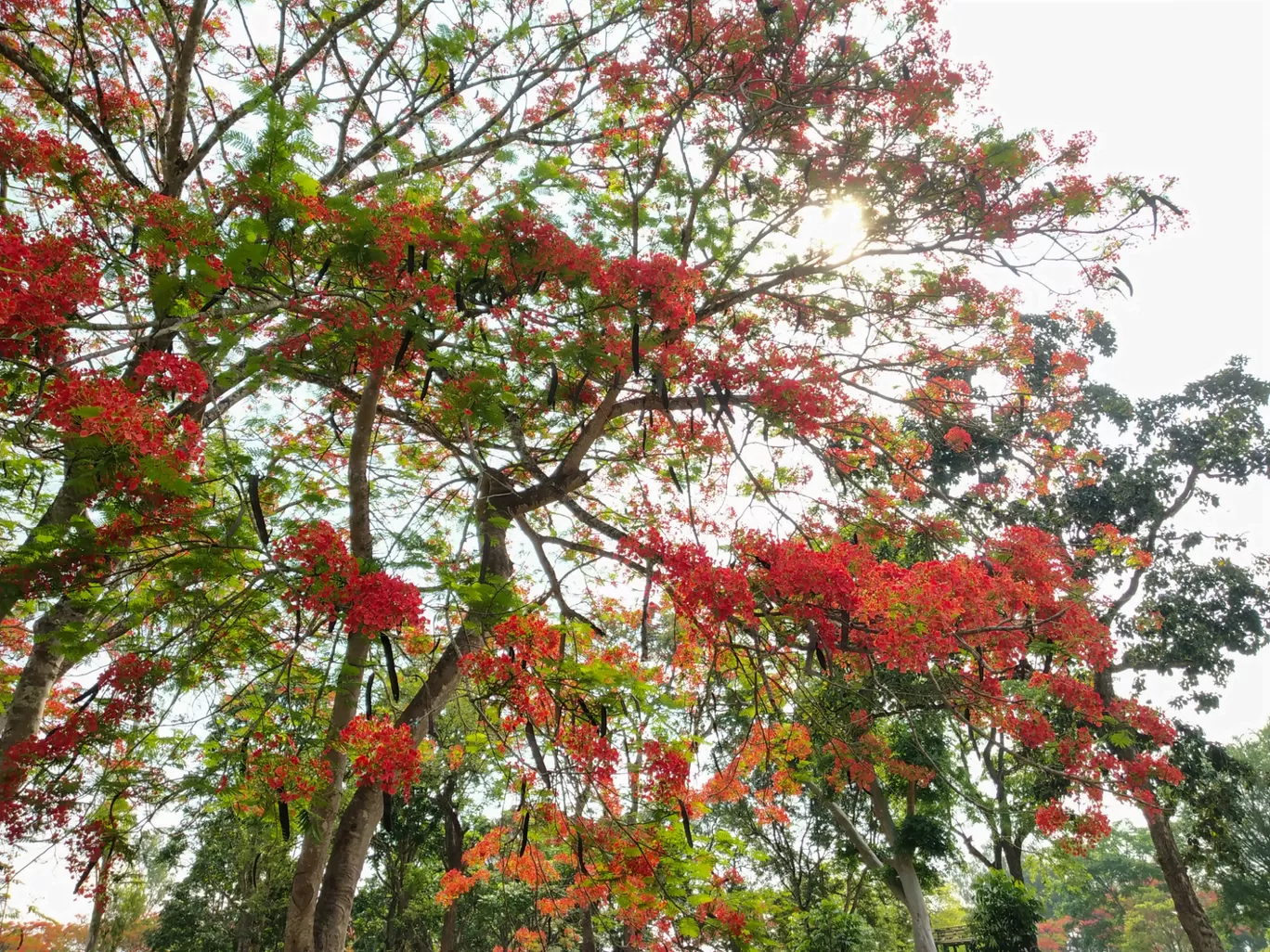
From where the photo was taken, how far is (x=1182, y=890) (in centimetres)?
1262

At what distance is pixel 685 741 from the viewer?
263 inches

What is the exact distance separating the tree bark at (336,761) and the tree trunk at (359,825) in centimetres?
10

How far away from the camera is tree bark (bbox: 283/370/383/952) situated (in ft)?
16.6

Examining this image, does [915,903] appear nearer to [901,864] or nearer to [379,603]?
[901,864]

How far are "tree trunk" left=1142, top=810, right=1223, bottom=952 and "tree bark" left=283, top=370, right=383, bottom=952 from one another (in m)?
13.3

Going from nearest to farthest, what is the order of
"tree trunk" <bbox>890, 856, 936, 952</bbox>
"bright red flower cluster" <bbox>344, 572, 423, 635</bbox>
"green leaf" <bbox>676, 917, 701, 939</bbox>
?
"bright red flower cluster" <bbox>344, 572, 423, 635</bbox> → "green leaf" <bbox>676, 917, 701, 939</bbox> → "tree trunk" <bbox>890, 856, 936, 952</bbox>

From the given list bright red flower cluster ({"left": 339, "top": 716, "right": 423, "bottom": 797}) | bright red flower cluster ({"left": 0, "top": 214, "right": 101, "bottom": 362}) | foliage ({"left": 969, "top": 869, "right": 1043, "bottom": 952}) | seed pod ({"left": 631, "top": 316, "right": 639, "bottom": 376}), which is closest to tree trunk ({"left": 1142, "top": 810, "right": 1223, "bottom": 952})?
foliage ({"left": 969, "top": 869, "right": 1043, "bottom": 952})

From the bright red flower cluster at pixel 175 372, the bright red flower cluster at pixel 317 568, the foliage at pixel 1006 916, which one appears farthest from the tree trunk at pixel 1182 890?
the bright red flower cluster at pixel 175 372

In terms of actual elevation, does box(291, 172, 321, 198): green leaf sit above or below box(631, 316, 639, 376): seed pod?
above

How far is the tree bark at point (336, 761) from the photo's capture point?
505cm

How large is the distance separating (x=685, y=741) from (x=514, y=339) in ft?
12.8

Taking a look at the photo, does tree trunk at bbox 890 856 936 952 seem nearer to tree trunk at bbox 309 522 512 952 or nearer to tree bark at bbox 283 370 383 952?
tree trunk at bbox 309 522 512 952

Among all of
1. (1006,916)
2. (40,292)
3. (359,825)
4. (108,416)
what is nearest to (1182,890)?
(1006,916)

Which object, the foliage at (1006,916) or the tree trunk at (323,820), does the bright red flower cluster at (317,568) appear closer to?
the tree trunk at (323,820)
